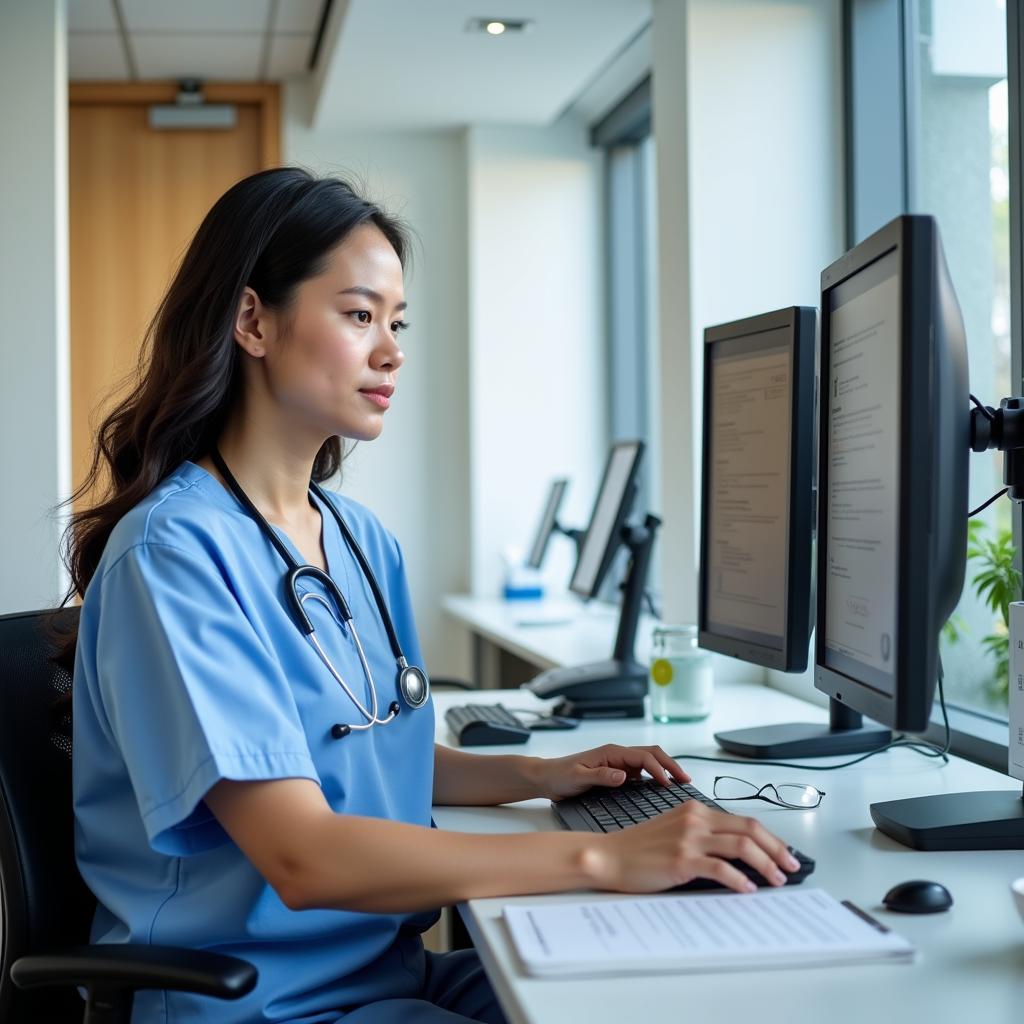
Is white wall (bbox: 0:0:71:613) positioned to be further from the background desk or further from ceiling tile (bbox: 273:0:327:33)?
the background desk

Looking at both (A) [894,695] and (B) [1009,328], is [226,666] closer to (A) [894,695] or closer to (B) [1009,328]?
(A) [894,695]

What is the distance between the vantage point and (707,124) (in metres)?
2.48

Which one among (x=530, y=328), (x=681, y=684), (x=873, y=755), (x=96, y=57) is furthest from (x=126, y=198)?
(x=873, y=755)

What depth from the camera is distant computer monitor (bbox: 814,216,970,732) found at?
102cm

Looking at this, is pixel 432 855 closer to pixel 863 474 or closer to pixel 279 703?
pixel 279 703

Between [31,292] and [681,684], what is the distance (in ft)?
6.64

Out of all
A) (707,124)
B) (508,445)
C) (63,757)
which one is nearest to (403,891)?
(63,757)

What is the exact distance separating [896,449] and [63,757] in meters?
0.87

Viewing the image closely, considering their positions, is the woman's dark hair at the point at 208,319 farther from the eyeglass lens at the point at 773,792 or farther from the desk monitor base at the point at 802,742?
the desk monitor base at the point at 802,742

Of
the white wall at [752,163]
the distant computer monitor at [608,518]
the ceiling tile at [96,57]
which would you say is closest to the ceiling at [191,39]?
the ceiling tile at [96,57]

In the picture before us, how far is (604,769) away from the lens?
52.7 inches

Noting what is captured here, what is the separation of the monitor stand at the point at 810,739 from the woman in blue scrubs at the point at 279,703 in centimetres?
28

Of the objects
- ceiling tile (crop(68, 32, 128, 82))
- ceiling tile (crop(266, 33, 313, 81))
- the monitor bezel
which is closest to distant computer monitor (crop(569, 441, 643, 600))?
the monitor bezel

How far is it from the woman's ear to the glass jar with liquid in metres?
0.87
